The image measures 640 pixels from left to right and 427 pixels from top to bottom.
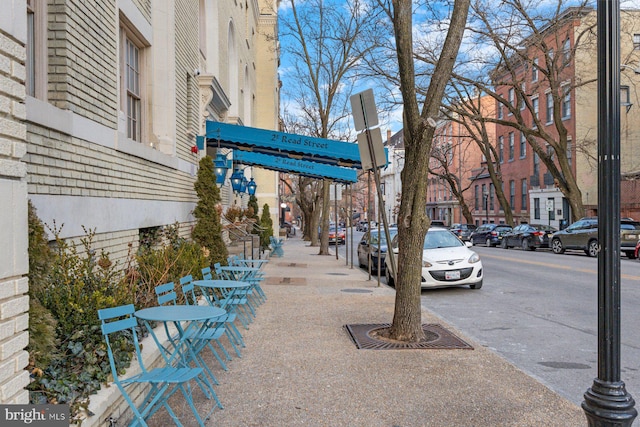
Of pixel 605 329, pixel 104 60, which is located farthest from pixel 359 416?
pixel 104 60

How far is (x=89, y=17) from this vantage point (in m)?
6.49

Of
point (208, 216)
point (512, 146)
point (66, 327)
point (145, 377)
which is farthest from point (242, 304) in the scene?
point (512, 146)

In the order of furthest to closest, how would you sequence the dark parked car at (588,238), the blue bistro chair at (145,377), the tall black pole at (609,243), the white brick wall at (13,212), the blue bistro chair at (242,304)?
the dark parked car at (588,238)
the blue bistro chair at (242,304)
the blue bistro chair at (145,377)
the tall black pole at (609,243)
the white brick wall at (13,212)

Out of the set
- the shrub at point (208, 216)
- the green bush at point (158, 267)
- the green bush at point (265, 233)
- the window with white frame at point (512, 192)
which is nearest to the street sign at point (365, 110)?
the green bush at point (158, 267)

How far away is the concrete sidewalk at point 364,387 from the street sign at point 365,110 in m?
3.08

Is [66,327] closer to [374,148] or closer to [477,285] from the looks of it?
[374,148]

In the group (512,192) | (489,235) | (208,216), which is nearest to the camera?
(208,216)

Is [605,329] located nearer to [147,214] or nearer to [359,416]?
[359,416]

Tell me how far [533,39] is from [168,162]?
70.5 ft

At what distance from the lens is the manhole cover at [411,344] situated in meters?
7.05

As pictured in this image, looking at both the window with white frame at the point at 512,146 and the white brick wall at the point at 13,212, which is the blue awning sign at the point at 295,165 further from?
the window with white frame at the point at 512,146

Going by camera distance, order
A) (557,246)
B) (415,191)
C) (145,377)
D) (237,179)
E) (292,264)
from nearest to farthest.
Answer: (145,377), (415,191), (237,179), (292,264), (557,246)

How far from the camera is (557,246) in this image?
26.8m

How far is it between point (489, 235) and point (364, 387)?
3211 centimetres
